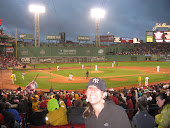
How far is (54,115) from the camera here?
443 centimetres

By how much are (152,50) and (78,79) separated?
6056cm

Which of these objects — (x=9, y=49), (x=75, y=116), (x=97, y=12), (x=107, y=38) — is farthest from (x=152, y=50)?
(x=75, y=116)

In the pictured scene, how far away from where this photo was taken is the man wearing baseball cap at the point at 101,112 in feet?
7.01

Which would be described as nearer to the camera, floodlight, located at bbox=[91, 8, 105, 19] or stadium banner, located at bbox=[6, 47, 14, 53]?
stadium banner, located at bbox=[6, 47, 14, 53]

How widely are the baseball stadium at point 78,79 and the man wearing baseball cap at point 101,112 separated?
1 cm

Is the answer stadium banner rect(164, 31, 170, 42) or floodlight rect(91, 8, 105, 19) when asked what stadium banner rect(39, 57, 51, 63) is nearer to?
floodlight rect(91, 8, 105, 19)

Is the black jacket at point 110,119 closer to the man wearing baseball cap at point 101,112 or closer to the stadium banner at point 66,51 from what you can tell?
the man wearing baseball cap at point 101,112

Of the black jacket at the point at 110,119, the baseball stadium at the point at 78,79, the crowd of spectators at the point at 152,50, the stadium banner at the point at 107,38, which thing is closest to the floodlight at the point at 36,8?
the baseball stadium at the point at 78,79

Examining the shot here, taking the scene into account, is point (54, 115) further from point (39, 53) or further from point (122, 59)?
point (122, 59)

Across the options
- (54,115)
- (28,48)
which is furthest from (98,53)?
(54,115)

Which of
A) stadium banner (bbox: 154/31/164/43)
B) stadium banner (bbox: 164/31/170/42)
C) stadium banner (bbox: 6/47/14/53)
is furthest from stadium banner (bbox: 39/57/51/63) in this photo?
stadium banner (bbox: 164/31/170/42)

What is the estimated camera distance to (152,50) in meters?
75.2

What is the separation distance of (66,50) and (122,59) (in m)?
24.7

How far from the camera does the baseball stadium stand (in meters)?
4.44
